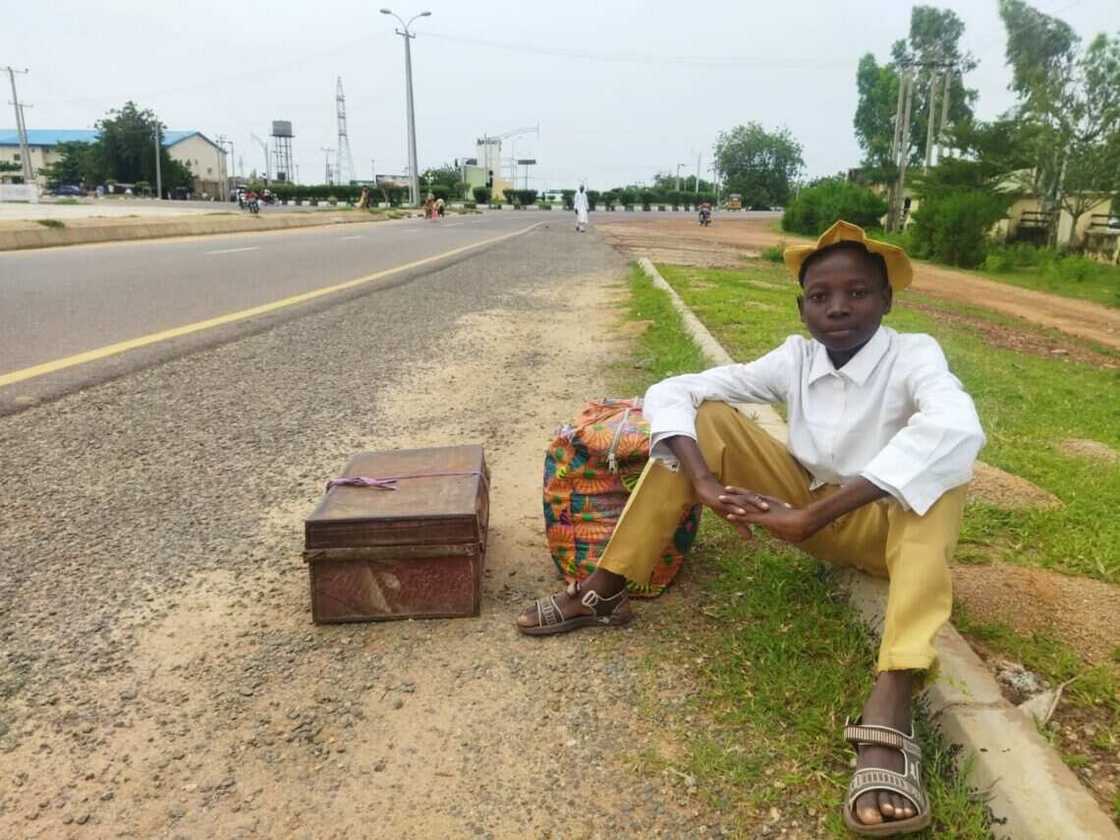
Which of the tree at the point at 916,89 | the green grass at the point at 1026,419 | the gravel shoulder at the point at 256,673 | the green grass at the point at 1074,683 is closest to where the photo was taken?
the gravel shoulder at the point at 256,673

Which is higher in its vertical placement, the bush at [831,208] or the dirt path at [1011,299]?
the bush at [831,208]

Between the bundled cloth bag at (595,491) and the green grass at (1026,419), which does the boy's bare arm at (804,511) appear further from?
the green grass at (1026,419)

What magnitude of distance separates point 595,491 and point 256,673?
3.62 ft

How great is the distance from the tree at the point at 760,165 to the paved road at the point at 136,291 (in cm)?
10310

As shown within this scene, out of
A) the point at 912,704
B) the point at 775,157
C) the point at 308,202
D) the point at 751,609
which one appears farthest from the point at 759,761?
the point at 775,157

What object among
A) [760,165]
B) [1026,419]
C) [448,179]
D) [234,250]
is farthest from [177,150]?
[1026,419]

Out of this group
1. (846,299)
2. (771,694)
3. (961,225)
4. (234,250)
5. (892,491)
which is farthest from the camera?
(961,225)

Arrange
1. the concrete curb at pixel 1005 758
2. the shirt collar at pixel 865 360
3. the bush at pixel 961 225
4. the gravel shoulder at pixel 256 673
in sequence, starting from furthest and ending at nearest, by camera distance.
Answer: the bush at pixel 961 225 < the shirt collar at pixel 865 360 < the gravel shoulder at pixel 256 673 < the concrete curb at pixel 1005 758

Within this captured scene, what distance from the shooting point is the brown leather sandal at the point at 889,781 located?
168 cm

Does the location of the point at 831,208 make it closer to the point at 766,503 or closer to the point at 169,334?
the point at 169,334

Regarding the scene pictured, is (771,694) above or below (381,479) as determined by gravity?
below

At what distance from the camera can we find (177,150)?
3861 inches

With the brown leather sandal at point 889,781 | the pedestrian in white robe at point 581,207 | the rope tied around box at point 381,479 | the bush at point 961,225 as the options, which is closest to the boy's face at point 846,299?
the brown leather sandal at point 889,781

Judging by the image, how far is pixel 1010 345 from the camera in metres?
9.48
